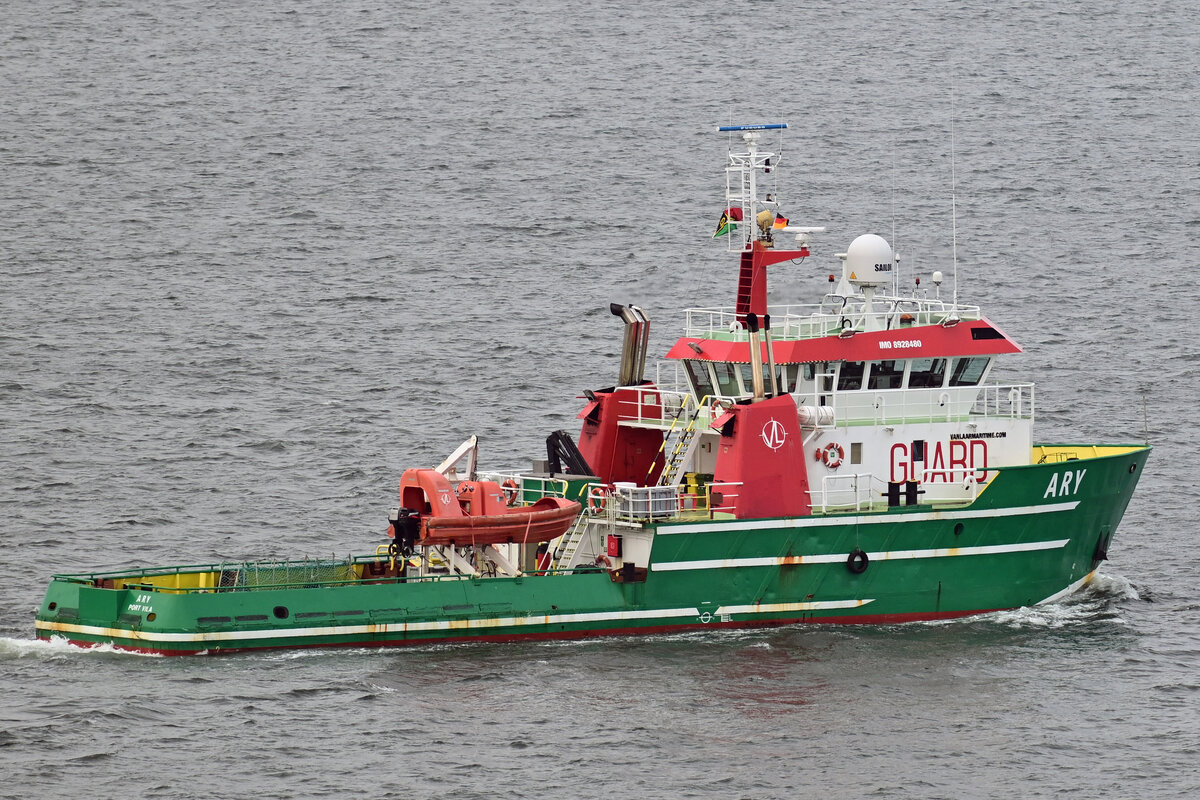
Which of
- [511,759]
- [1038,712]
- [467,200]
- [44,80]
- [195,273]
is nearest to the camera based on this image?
[511,759]

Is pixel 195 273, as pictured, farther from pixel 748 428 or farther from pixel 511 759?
pixel 511 759

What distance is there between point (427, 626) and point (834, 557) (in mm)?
6984

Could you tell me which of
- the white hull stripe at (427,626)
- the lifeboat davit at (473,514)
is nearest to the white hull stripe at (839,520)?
the white hull stripe at (427,626)

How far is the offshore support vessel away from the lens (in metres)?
31.4

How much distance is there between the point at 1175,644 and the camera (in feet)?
108

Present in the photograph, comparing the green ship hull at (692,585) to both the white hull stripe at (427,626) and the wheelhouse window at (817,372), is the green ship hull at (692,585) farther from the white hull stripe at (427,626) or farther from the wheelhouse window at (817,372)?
the wheelhouse window at (817,372)

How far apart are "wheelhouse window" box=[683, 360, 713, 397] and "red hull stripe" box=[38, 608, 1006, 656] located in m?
4.46

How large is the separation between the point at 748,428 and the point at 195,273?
3797cm

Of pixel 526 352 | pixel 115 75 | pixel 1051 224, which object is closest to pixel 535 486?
pixel 526 352

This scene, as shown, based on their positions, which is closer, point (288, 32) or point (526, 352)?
point (526, 352)

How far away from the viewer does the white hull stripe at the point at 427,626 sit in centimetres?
3059

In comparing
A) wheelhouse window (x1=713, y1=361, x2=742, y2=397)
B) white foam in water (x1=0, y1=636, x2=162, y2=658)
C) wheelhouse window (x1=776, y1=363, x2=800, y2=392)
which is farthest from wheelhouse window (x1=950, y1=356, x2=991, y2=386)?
white foam in water (x1=0, y1=636, x2=162, y2=658)

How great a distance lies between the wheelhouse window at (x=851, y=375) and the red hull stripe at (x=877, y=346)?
30cm

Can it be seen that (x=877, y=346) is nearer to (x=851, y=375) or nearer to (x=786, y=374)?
(x=851, y=375)
